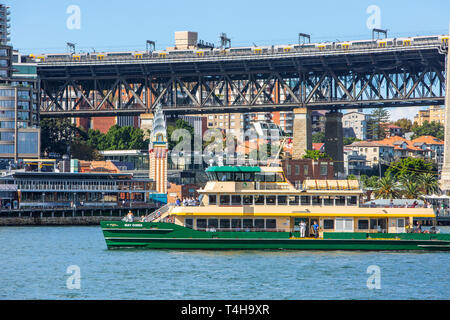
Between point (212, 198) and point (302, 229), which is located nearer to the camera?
point (302, 229)

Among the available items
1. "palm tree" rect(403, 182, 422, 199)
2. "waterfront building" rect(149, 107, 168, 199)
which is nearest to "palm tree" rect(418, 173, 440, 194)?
"palm tree" rect(403, 182, 422, 199)

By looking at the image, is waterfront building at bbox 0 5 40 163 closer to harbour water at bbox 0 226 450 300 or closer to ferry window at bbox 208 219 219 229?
harbour water at bbox 0 226 450 300

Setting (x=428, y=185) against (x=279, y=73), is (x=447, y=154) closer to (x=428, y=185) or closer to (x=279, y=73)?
(x=428, y=185)

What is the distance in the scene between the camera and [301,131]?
469 feet

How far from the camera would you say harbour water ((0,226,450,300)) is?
44.8 metres

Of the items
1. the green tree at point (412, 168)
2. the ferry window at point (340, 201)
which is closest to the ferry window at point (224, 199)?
the ferry window at point (340, 201)

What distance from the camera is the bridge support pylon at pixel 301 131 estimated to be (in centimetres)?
14238

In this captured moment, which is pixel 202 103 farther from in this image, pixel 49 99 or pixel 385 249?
pixel 385 249

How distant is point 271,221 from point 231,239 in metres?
3.04

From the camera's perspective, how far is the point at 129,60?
477 feet

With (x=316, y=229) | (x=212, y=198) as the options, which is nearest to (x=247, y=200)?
(x=212, y=198)

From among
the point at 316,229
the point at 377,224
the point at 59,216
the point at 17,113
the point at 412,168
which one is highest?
the point at 17,113

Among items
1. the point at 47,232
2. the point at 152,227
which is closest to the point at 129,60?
the point at 47,232

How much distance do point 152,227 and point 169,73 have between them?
92487mm
